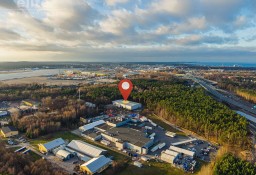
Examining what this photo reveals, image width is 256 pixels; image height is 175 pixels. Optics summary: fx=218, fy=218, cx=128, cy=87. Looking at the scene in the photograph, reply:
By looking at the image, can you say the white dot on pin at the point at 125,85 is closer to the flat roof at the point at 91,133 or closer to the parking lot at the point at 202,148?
the flat roof at the point at 91,133

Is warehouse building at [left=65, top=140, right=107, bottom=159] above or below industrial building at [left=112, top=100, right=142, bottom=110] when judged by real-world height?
below

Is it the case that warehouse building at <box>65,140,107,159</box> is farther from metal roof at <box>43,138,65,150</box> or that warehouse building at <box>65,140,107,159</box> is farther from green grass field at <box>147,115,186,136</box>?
green grass field at <box>147,115,186,136</box>

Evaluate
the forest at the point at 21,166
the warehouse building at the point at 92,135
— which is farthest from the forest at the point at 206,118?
the forest at the point at 21,166

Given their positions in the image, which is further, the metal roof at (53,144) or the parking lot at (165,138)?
the parking lot at (165,138)

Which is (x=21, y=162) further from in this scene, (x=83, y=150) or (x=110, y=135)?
(x=110, y=135)

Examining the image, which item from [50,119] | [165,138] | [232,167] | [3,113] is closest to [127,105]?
[165,138]

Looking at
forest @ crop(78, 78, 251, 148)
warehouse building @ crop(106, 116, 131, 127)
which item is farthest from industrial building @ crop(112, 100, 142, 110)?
warehouse building @ crop(106, 116, 131, 127)

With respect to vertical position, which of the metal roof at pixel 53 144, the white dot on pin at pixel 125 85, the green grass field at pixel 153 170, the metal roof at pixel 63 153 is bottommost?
the green grass field at pixel 153 170
